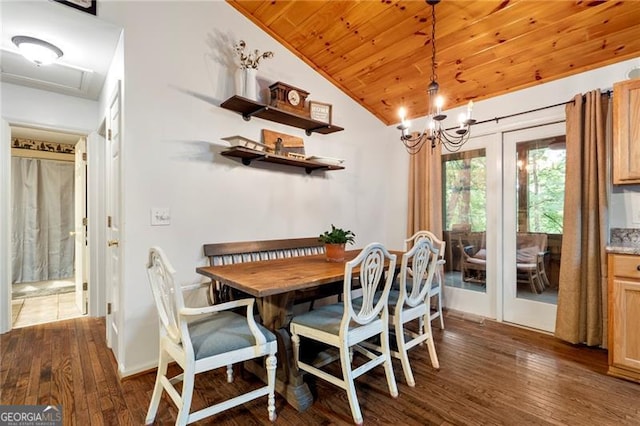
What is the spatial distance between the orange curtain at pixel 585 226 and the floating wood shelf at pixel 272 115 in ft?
7.22

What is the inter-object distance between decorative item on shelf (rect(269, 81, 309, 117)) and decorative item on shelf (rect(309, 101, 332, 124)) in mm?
78

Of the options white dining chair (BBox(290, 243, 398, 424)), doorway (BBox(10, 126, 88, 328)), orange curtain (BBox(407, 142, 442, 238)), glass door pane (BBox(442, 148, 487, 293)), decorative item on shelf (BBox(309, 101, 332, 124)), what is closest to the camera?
white dining chair (BBox(290, 243, 398, 424))

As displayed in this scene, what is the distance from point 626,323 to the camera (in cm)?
209

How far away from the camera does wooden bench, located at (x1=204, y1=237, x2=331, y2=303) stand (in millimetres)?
2387

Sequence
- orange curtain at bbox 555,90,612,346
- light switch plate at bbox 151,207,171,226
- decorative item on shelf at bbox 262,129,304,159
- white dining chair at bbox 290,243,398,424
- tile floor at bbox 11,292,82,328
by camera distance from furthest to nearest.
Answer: tile floor at bbox 11,292,82,328 < decorative item on shelf at bbox 262,129,304,159 < orange curtain at bbox 555,90,612,346 < light switch plate at bbox 151,207,171,226 < white dining chair at bbox 290,243,398,424

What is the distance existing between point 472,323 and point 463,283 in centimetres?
50

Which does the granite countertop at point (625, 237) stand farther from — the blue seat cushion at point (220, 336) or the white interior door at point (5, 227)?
the white interior door at point (5, 227)

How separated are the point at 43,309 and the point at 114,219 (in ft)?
7.71

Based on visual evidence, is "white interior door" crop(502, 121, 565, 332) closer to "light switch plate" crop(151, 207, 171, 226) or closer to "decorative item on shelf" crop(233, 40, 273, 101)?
"decorative item on shelf" crop(233, 40, 273, 101)

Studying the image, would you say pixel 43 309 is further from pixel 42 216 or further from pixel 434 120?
pixel 434 120

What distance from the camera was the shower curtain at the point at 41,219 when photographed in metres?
4.86

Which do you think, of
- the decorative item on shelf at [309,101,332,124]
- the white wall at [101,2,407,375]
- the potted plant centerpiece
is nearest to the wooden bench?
the white wall at [101,2,407,375]

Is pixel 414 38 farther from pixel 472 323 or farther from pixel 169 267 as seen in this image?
pixel 472 323

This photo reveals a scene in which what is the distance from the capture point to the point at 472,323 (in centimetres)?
321
